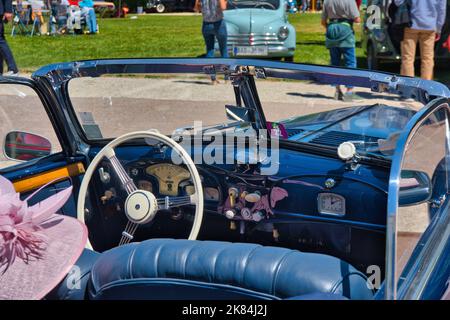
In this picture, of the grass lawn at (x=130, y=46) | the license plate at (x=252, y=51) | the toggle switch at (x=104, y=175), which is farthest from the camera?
the grass lawn at (x=130, y=46)

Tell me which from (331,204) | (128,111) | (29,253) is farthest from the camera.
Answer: (128,111)

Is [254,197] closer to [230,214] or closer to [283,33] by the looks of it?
[230,214]

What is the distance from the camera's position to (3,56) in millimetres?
10320

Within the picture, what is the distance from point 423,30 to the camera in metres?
8.52

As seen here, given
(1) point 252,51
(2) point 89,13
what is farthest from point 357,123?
(2) point 89,13

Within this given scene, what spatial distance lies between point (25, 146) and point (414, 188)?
6.39ft

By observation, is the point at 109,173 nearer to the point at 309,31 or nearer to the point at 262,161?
the point at 262,161

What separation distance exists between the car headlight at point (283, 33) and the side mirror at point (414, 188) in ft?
31.9

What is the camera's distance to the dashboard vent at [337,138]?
341 centimetres

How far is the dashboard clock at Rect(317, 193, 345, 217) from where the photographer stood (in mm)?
3127

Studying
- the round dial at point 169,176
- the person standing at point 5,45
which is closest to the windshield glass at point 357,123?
the round dial at point 169,176

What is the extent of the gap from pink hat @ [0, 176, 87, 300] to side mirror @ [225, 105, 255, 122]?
126 centimetres

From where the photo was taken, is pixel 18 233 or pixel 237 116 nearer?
pixel 18 233

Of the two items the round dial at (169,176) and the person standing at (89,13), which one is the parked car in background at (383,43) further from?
the person standing at (89,13)
